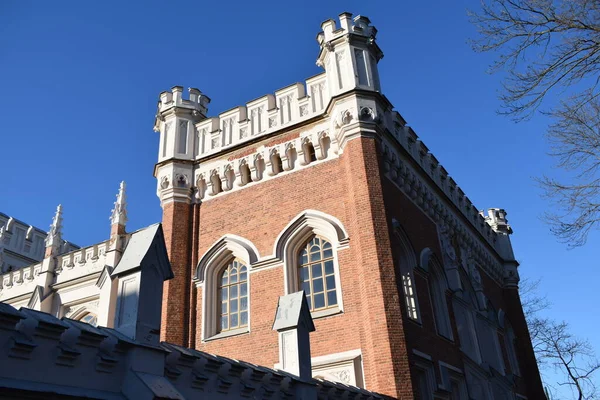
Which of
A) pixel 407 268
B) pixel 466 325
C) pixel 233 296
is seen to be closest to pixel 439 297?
pixel 407 268

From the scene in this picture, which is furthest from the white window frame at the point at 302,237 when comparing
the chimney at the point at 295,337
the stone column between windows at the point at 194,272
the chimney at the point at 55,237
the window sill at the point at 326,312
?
the chimney at the point at 55,237

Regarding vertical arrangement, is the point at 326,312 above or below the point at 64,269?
below

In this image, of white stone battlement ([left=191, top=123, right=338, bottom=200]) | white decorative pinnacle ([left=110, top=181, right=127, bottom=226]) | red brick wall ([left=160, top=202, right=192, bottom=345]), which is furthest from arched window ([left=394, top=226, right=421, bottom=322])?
white decorative pinnacle ([left=110, top=181, right=127, bottom=226])

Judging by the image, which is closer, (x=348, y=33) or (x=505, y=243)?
(x=348, y=33)

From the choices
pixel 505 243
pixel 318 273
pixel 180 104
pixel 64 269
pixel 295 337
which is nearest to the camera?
pixel 295 337

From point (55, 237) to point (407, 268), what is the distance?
45.2ft

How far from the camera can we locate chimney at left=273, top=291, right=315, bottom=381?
770cm

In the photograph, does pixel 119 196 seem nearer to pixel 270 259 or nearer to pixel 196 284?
pixel 196 284

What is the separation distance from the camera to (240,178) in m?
15.1

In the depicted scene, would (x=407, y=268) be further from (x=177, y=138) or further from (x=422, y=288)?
(x=177, y=138)

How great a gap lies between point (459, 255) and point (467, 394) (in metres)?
5.30

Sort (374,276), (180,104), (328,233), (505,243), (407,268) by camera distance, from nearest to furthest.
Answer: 1. (374,276)
2. (328,233)
3. (407,268)
4. (180,104)
5. (505,243)

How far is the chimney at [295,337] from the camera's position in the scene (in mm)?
7699

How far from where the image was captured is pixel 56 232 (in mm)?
20766
